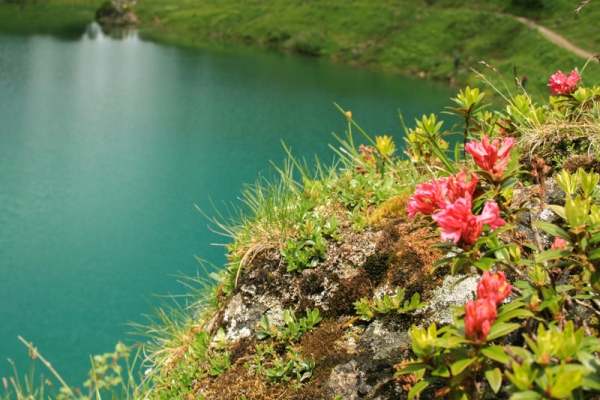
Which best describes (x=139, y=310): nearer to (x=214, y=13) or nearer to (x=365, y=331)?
(x=365, y=331)

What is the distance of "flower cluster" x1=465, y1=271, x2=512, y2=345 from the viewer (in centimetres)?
124

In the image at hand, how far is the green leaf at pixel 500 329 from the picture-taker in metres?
1.26

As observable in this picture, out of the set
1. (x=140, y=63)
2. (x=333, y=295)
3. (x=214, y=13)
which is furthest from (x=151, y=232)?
(x=214, y=13)

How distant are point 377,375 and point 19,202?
12270mm

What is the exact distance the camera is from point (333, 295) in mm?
2586

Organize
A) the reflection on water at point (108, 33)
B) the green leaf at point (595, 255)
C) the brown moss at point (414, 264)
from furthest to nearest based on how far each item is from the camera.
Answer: the reflection on water at point (108, 33) → the brown moss at point (414, 264) → the green leaf at point (595, 255)

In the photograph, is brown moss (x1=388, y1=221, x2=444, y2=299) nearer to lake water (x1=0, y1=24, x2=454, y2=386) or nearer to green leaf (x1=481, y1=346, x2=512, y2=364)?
green leaf (x1=481, y1=346, x2=512, y2=364)

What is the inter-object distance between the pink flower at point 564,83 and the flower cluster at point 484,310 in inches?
81.1

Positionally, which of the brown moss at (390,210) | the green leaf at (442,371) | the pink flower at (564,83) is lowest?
the brown moss at (390,210)

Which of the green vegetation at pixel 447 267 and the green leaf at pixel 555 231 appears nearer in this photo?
the green vegetation at pixel 447 267

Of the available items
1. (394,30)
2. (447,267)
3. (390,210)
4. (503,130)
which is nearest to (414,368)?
(447,267)

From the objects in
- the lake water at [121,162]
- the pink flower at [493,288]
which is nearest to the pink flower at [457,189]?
the pink flower at [493,288]

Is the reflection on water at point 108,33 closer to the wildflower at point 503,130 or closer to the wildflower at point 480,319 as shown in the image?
the wildflower at point 503,130

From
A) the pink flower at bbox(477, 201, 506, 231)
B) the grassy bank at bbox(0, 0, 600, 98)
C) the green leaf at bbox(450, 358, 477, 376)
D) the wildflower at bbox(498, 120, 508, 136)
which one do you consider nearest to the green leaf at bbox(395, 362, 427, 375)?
the green leaf at bbox(450, 358, 477, 376)
